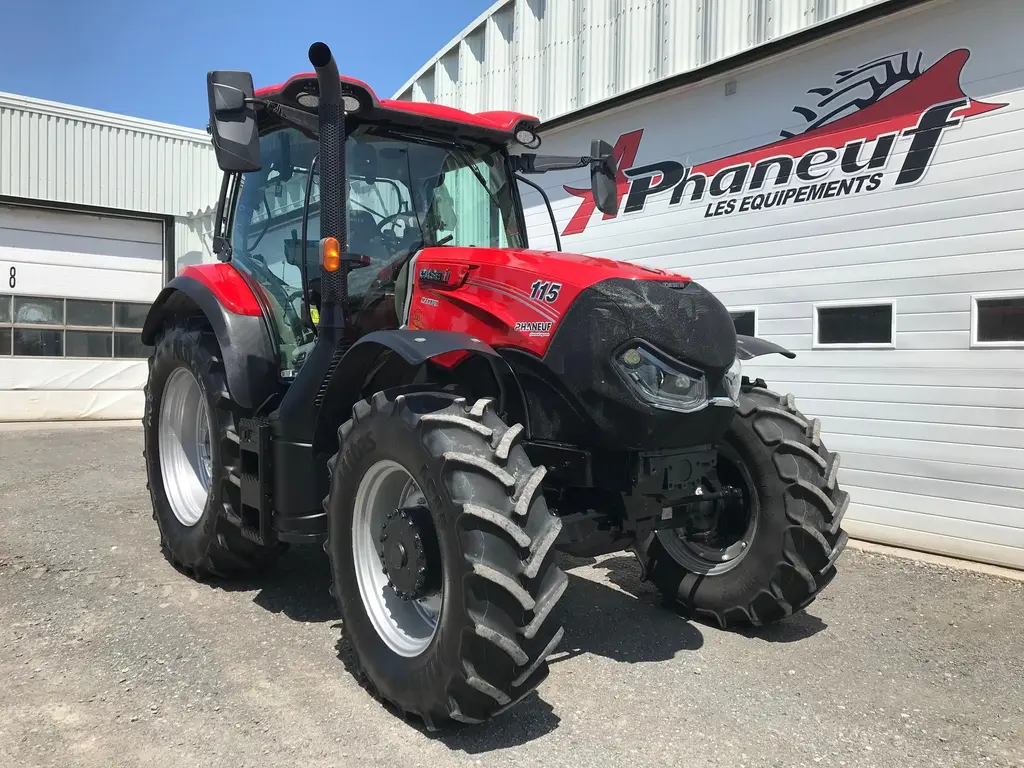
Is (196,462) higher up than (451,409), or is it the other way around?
(451,409)

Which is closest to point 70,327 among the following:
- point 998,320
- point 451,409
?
point 451,409

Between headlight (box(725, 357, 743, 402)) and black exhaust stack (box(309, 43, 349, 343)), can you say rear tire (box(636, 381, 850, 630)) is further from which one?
black exhaust stack (box(309, 43, 349, 343))

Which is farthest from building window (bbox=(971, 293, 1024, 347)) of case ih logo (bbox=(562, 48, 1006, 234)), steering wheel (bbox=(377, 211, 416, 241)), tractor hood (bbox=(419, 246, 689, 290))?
steering wheel (bbox=(377, 211, 416, 241))

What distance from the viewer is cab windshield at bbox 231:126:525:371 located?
3.97 meters

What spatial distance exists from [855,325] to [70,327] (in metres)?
12.6

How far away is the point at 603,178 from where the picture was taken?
4445 mm

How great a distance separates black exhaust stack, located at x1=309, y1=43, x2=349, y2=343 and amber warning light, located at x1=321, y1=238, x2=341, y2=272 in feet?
0.15

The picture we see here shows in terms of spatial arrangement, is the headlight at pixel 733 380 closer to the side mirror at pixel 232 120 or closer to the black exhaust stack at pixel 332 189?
the black exhaust stack at pixel 332 189

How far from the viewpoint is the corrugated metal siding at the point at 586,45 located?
21.7ft

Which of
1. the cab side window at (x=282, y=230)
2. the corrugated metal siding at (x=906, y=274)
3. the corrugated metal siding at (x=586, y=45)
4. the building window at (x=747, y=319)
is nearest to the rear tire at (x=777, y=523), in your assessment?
the corrugated metal siding at (x=906, y=274)

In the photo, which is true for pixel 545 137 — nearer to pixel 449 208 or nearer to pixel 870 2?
pixel 870 2

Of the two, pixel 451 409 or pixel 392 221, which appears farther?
pixel 392 221

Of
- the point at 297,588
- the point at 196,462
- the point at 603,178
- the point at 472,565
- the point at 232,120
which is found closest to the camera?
the point at 472,565

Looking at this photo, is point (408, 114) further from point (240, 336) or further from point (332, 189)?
point (240, 336)
